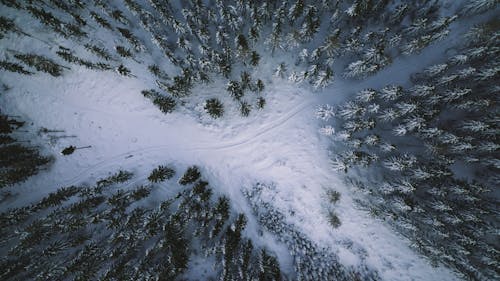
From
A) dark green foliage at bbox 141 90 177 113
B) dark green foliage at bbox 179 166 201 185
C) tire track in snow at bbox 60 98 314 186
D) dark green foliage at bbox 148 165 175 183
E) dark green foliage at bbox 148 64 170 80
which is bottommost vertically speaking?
dark green foliage at bbox 179 166 201 185

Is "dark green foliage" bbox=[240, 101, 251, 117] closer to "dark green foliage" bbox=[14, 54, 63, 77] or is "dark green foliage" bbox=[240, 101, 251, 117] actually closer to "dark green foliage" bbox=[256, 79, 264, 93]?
"dark green foliage" bbox=[256, 79, 264, 93]

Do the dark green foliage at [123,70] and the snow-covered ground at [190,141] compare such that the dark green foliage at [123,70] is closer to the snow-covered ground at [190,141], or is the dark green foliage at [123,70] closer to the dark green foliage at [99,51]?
the snow-covered ground at [190,141]

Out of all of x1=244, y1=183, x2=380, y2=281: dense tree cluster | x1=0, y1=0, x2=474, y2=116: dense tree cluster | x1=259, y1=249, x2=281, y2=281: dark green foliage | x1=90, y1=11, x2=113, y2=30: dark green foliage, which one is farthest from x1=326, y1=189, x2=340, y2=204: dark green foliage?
x1=90, y1=11, x2=113, y2=30: dark green foliage

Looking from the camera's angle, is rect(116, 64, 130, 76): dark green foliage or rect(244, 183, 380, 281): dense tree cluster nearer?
rect(244, 183, 380, 281): dense tree cluster

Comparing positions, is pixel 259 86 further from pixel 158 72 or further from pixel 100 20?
pixel 100 20

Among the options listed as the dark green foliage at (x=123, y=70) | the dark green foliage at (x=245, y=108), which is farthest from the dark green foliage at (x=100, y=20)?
the dark green foliage at (x=245, y=108)

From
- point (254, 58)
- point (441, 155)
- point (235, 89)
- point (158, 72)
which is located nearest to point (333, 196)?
point (441, 155)

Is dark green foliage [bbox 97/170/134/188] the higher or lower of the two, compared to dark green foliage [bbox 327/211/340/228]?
higher

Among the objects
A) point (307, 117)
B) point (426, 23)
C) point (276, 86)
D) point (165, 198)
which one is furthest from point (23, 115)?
point (426, 23)

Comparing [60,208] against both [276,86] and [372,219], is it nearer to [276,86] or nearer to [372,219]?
[276,86]
